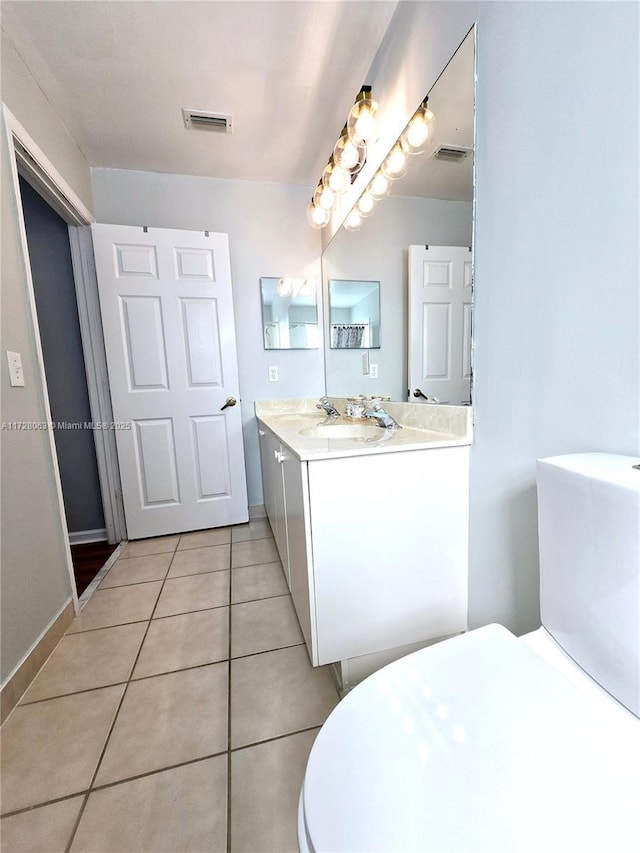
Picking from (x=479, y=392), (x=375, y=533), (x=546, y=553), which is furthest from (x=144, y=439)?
(x=546, y=553)

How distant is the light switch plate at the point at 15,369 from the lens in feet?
3.67

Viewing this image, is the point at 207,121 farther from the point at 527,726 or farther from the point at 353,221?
the point at 527,726

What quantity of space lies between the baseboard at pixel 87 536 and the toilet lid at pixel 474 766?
2.29m

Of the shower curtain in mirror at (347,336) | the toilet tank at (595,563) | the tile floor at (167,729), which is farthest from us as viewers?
the shower curtain in mirror at (347,336)

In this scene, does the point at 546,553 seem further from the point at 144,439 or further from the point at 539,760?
the point at 144,439

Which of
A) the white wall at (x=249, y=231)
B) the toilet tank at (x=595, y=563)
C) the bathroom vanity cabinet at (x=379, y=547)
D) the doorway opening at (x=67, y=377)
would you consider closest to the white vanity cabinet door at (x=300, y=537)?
the bathroom vanity cabinet at (x=379, y=547)

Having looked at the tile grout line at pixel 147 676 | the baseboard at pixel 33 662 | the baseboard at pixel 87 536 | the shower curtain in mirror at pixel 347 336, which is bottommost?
the baseboard at pixel 87 536

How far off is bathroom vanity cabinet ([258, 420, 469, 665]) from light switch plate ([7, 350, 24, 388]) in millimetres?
958

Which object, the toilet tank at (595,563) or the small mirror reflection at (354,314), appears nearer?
the toilet tank at (595,563)

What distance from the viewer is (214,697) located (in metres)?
1.02

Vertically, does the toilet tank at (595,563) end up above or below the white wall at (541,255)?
below

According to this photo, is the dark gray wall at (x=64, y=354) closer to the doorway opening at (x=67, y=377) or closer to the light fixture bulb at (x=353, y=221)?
the doorway opening at (x=67, y=377)

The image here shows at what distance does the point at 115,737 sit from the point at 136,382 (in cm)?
171

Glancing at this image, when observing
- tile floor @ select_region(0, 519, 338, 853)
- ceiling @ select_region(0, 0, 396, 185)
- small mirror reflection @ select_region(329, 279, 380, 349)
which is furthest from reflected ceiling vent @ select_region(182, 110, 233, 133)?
tile floor @ select_region(0, 519, 338, 853)
